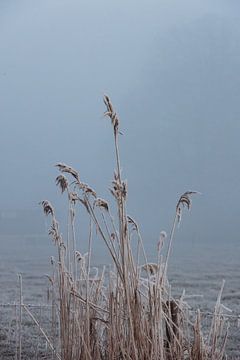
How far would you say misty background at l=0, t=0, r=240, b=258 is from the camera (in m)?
2.24

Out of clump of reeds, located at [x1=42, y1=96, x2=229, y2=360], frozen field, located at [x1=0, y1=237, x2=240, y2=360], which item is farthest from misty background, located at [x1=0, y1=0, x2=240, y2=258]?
clump of reeds, located at [x1=42, y1=96, x2=229, y2=360]

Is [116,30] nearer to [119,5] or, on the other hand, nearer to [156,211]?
[119,5]

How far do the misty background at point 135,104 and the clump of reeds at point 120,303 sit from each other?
41.4 inches

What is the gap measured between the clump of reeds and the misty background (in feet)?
3.45

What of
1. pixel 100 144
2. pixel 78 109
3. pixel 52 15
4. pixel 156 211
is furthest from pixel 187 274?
pixel 52 15

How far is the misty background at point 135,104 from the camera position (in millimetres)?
2236

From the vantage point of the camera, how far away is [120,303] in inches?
38.5

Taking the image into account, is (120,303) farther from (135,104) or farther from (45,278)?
(135,104)

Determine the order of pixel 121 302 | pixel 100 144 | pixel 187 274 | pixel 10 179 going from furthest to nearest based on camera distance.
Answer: pixel 10 179, pixel 100 144, pixel 187 274, pixel 121 302

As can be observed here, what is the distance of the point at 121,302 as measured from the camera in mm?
975

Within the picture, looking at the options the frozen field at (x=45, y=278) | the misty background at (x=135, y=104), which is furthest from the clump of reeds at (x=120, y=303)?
the misty background at (x=135, y=104)

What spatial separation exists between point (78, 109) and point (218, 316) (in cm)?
142

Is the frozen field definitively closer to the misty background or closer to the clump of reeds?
the misty background

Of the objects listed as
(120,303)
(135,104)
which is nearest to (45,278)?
(135,104)
